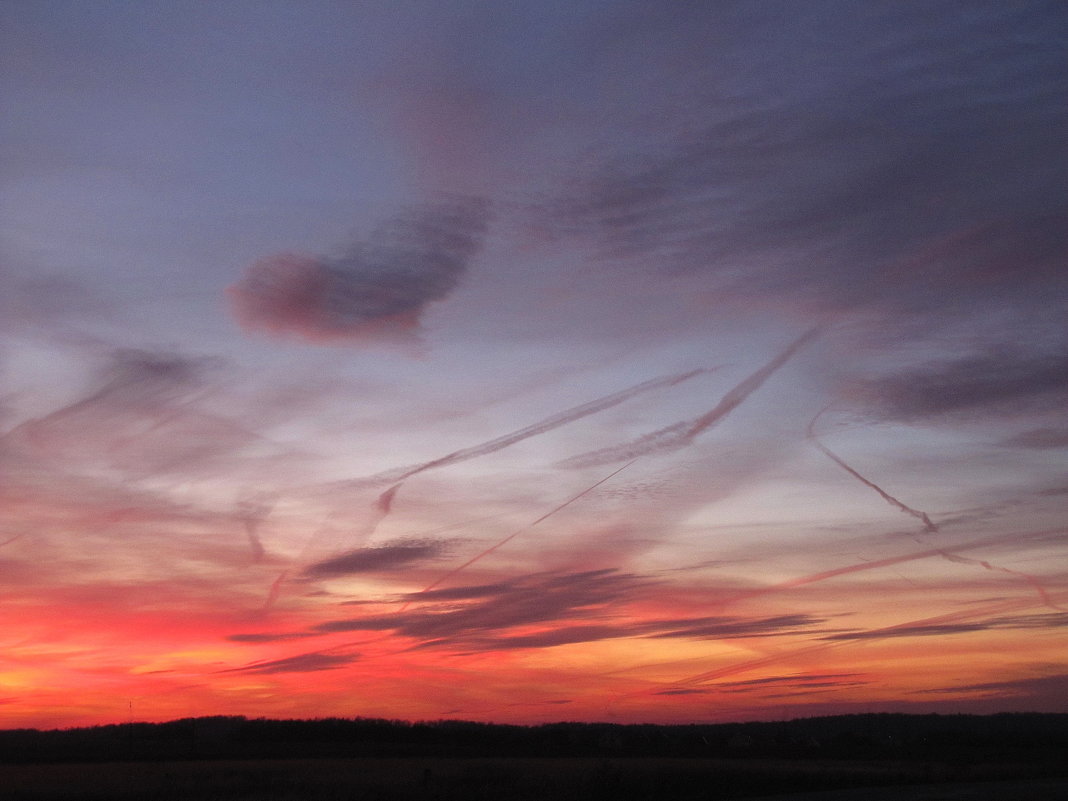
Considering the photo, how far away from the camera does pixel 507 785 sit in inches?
1603

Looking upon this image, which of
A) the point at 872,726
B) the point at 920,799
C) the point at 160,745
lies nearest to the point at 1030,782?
the point at 920,799

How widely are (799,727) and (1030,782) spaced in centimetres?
15609

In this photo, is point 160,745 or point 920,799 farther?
point 160,745

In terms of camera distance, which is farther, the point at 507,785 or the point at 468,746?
the point at 468,746

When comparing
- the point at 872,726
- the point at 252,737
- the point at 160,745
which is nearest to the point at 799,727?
the point at 872,726

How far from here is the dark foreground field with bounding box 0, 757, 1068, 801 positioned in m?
36.9

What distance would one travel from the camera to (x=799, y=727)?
19000 cm

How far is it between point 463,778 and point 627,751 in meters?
48.1

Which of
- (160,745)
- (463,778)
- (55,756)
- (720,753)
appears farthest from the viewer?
(160,745)

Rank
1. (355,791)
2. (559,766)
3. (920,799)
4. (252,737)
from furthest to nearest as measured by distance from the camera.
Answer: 1. (252,737)
2. (559,766)
3. (355,791)
4. (920,799)

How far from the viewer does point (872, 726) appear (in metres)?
180

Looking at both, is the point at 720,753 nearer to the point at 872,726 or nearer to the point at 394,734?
the point at 394,734

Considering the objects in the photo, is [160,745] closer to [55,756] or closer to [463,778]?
[55,756]

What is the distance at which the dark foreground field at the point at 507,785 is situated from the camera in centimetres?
3688
